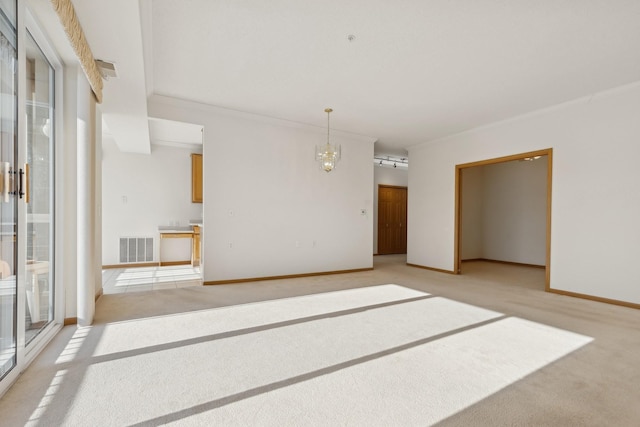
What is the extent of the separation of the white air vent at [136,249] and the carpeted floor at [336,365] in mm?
2691

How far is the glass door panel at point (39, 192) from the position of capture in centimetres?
261

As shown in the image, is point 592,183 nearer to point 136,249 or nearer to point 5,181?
point 5,181

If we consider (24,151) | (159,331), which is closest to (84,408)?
(159,331)

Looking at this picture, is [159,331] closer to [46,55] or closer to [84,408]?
[84,408]

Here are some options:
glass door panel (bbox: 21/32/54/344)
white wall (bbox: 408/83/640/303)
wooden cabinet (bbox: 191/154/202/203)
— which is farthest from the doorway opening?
glass door panel (bbox: 21/32/54/344)

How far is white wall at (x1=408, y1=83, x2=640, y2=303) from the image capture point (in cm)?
409

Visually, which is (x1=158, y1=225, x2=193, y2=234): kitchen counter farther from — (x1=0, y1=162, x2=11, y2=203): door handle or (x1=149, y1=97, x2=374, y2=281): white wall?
(x1=0, y1=162, x2=11, y2=203): door handle

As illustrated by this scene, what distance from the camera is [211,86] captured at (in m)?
4.25

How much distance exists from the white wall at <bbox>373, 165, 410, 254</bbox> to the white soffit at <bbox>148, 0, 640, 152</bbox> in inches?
184

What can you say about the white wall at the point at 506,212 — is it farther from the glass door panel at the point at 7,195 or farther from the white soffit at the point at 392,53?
the glass door panel at the point at 7,195

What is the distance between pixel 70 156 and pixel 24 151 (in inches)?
44.5

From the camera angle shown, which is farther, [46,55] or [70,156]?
[70,156]

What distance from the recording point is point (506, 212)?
8156mm

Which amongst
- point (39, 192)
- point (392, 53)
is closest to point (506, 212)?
point (392, 53)
